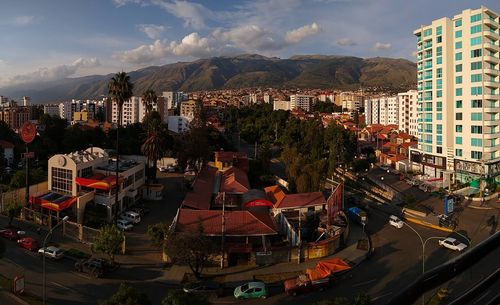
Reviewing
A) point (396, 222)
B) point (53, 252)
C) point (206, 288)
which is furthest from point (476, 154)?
point (53, 252)

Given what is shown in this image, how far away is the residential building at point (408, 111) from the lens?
86312 millimetres

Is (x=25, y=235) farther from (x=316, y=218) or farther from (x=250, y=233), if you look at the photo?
(x=316, y=218)

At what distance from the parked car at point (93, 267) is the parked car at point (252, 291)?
7.80 meters

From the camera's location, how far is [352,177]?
5588 cm

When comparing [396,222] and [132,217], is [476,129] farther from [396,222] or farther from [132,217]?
[132,217]

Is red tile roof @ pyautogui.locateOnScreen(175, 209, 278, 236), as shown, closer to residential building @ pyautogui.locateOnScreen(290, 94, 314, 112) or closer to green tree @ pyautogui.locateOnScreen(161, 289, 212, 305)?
green tree @ pyautogui.locateOnScreen(161, 289, 212, 305)

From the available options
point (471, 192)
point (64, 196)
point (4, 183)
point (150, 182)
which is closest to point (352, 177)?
point (471, 192)

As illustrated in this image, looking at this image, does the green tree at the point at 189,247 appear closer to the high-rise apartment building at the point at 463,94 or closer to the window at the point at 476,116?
the high-rise apartment building at the point at 463,94

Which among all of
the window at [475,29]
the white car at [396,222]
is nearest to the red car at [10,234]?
the white car at [396,222]

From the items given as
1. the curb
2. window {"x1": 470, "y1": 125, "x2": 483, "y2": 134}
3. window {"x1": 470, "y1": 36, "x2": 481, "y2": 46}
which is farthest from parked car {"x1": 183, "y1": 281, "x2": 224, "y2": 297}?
window {"x1": 470, "y1": 36, "x2": 481, "y2": 46}

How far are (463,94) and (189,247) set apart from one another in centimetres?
4360

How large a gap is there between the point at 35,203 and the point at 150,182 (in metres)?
13.1

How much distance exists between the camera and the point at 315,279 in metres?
20.9

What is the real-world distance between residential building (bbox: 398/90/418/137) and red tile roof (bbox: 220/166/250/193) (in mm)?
55773
